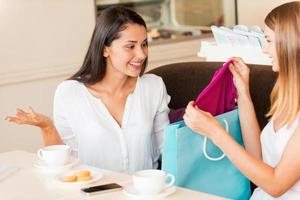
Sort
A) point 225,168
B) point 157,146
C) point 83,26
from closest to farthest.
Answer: point 225,168
point 157,146
point 83,26

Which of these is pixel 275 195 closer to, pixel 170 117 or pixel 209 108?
pixel 209 108

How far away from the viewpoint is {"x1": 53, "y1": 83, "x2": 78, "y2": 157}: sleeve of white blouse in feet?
8.18

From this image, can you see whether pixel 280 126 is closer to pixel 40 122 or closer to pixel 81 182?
pixel 81 182

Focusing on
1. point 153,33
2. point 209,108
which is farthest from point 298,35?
point 153,33

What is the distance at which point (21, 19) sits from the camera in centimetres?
364

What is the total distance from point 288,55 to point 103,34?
0.82 metres

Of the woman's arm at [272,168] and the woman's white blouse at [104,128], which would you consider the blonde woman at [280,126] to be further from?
the woman's white blouse at [104,128]

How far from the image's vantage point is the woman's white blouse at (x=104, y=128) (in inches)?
96.4

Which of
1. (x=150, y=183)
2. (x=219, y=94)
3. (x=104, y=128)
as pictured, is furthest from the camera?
(x=104, y=128)

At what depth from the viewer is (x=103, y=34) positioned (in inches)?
98.8

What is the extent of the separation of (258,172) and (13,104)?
6.79 feet

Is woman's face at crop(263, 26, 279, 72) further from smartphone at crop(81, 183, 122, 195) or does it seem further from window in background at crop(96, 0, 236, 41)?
window in background at crop(96, 0, 236, 41)

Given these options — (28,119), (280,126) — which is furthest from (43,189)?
(280,126)

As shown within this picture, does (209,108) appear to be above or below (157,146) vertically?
above
